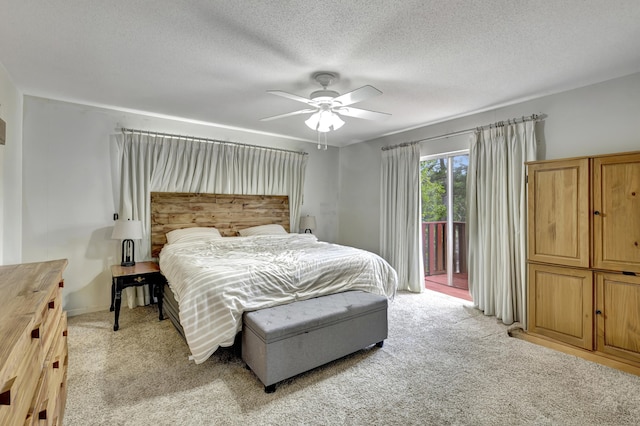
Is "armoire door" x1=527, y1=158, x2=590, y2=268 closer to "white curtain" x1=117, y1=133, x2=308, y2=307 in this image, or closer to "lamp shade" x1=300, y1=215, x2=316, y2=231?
"lamp shade" x1=300, y1=215, x2=316, y2=231

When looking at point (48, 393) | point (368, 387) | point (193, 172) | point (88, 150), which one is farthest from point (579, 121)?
point (88, 150)

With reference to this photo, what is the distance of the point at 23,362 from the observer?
0.89 metres

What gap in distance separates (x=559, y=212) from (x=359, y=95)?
6.79ft

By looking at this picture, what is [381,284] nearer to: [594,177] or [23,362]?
[594,177]

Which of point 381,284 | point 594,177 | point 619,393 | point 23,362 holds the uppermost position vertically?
point 594,177

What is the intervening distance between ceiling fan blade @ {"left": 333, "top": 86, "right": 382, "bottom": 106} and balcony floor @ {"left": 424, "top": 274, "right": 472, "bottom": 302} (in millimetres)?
3136

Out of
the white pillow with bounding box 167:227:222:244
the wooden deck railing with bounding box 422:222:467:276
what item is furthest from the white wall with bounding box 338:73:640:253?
the white pillow with bounding box 167:227:222:244

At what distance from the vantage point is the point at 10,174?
287 centimetres

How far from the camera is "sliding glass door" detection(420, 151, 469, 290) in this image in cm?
432

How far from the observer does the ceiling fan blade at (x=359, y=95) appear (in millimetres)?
2318

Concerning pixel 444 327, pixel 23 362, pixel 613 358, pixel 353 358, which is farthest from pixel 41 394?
pixel 613 358

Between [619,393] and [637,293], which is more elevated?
[637,293]

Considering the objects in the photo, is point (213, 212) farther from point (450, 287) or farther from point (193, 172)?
point (450, 287)

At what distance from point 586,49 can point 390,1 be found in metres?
1.67
